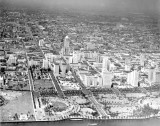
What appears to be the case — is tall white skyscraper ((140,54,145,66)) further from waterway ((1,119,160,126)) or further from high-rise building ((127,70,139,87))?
waterway ((1,119,160,126))

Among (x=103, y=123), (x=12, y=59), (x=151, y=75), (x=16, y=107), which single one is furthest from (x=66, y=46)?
(x=103, y=123)

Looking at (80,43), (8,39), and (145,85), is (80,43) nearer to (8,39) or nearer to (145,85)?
(8,39)

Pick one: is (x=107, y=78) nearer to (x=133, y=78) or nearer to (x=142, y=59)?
(x=133, y=78)

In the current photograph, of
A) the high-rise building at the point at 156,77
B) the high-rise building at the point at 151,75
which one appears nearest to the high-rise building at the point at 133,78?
the high-rise building at the point at 151,75

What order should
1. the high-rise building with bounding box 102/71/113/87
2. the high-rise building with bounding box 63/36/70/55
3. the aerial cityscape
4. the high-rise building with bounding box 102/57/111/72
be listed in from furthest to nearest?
the high-rise building with bounding box 63/36/70/55, the high-rise building with bounding box 102/57/111/72, the high-rise building with bounding box 102/71/113/87, the aerial cityscape

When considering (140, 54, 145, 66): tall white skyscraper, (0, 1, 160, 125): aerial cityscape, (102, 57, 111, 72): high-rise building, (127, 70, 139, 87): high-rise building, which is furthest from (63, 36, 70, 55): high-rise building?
(127, 70, 139, 87): high-rise building

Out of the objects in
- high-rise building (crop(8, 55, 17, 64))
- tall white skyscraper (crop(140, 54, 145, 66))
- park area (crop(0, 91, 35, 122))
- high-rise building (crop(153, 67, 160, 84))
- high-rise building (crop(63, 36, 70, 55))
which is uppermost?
high-rise building (crop(63, 36, 70, 55))

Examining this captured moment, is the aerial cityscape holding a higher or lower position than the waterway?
higher

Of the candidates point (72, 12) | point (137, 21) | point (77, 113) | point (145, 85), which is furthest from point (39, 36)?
point (77, 113)
